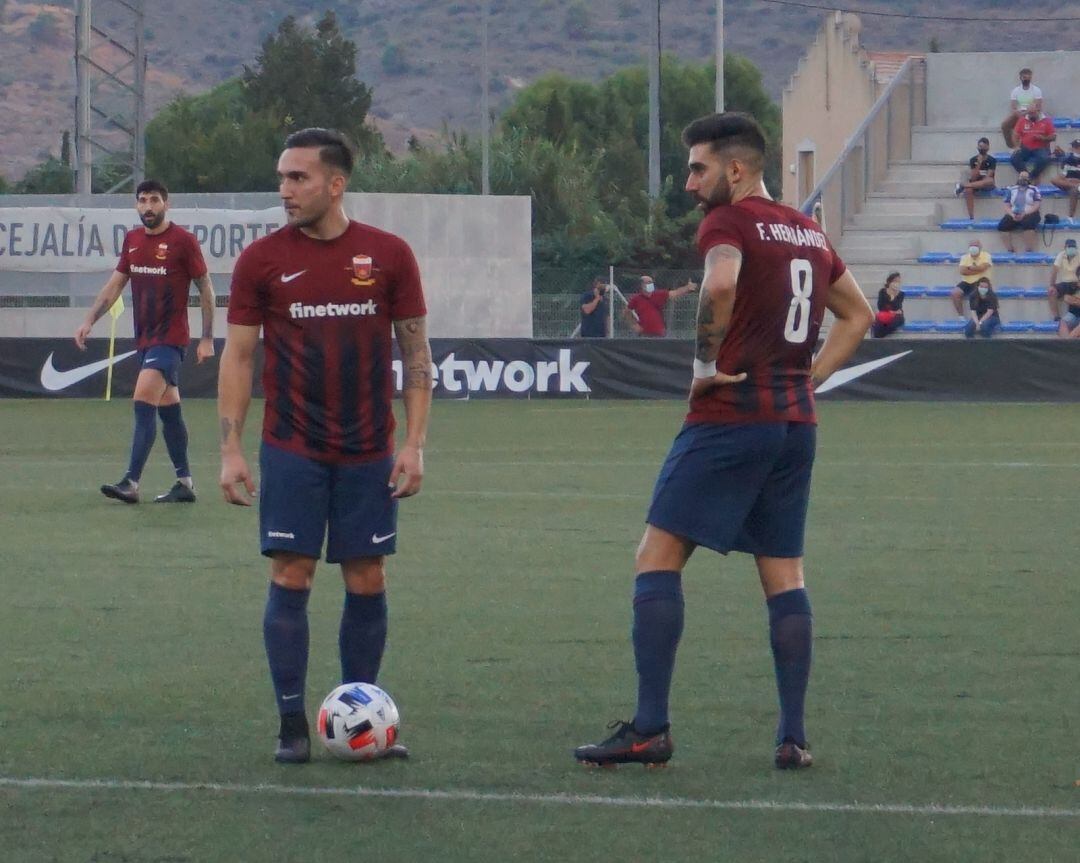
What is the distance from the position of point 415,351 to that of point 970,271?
26752 mm

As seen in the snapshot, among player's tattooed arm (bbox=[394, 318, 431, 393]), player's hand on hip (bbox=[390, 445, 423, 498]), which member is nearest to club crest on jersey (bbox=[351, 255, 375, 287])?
player's tattooed arm (bbox=[394, 318, 431, 393])

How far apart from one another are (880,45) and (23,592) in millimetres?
116061

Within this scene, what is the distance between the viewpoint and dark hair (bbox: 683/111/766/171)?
223 inches

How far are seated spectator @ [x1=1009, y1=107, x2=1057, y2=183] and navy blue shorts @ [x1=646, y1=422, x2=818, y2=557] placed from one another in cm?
2963

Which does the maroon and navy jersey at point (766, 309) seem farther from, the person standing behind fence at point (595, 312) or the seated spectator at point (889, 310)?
the person standing behind fence at point (595, 312)

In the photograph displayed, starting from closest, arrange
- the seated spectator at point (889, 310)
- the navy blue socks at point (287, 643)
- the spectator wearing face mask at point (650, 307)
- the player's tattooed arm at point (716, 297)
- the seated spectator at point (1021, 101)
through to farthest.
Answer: the player's tattooed arm at point (716, 297) → the navy blue socks at point (287, 643) → the seated spectator at point (889, 310) → the spectator wearing face mask at point (650, 307) → the seated spectator at point (1021, 101)

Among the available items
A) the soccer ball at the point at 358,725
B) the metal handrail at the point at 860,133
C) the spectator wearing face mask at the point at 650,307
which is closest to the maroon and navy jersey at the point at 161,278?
the soccer ball at the point at 358,725

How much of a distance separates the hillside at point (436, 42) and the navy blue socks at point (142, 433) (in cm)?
10580

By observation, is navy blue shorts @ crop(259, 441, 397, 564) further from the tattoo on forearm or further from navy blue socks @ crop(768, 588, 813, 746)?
navy blue socks @ crop(768, 588, 813, 746)

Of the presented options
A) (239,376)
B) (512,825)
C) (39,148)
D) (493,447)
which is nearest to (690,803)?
(512,825)

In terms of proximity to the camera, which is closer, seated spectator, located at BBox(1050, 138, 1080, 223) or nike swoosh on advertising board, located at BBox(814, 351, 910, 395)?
nike swoosh on advertising board, located at BBox(814, 351, 910, 395)

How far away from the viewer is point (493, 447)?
18.3 m

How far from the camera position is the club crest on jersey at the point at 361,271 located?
5859mm

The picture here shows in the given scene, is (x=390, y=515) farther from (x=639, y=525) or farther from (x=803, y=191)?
(x=803, y=191)
